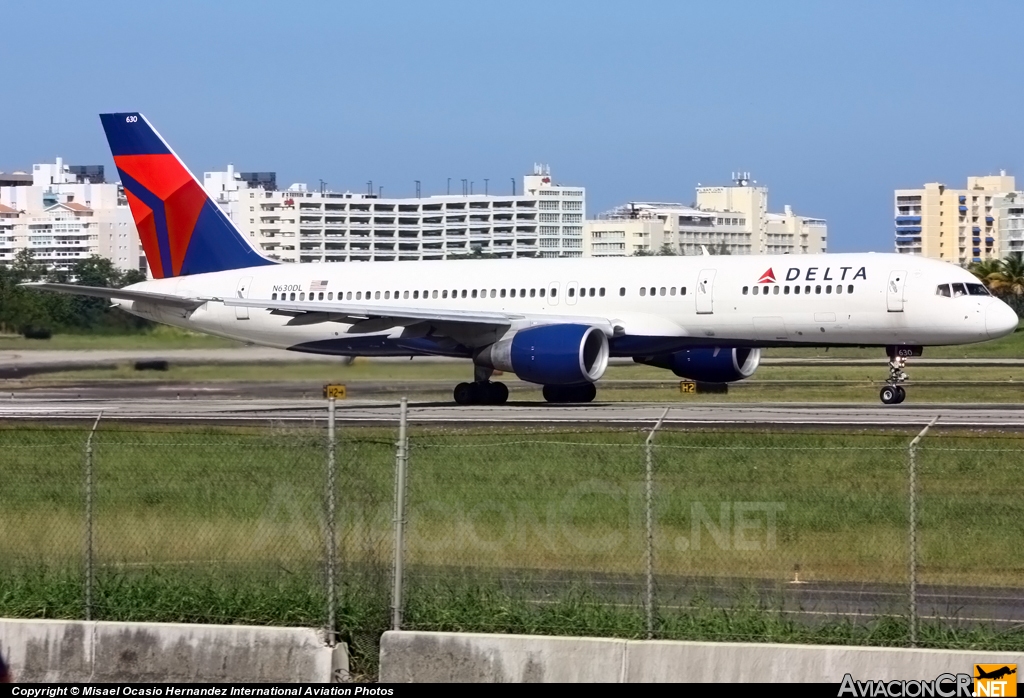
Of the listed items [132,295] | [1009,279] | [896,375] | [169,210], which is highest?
[1009,279]

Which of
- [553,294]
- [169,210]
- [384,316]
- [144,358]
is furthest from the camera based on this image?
[169,210]

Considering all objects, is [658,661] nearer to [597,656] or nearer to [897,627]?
[597,656]

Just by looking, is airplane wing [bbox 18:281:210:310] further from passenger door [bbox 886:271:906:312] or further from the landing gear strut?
passenger door [bbox 886:271:906:312]

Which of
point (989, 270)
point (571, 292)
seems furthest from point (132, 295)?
point (989, 270)

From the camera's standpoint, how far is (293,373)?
3619 centimetres

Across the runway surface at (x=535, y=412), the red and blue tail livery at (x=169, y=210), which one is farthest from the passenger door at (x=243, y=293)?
the runway surface at (x=535, y=412)

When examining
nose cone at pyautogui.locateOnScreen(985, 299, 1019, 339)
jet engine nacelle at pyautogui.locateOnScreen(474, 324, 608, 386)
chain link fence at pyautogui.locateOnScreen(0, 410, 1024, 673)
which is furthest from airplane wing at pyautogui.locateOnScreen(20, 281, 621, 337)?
chain link fence at pyautogui.locateOnScreen(0, 410, 1024, 673)

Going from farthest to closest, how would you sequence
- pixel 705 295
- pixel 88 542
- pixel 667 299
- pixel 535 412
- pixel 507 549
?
pixel 667 299 < pixel 705 295 < pixel 535 412 < pixel 507 549 < pixel 88 542

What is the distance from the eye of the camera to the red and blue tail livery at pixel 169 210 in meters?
39.3

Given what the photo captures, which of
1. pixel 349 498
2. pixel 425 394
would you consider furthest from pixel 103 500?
pixel 425 394

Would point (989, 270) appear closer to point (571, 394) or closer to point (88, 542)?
point (571, 394)

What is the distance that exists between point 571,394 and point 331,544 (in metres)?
24.1

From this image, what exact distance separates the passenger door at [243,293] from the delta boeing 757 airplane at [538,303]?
0.04 metres

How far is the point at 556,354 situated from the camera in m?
31.5
